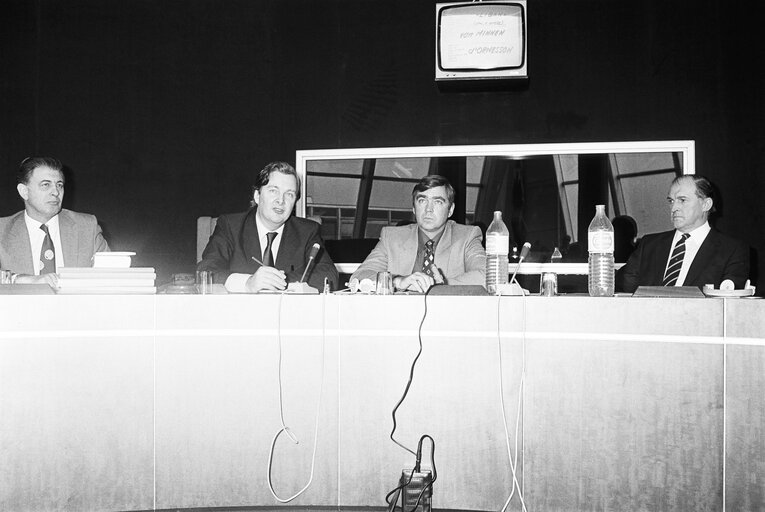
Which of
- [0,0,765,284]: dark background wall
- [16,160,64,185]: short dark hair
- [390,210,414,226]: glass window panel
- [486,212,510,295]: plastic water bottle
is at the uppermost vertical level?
[0,0,765,284]: dark background wall

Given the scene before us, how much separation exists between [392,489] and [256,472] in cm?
45

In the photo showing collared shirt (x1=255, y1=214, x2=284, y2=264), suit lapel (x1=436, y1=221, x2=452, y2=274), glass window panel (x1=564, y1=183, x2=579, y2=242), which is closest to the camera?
collared shirt (x1=255, y1=214, x2=284, y2=264)

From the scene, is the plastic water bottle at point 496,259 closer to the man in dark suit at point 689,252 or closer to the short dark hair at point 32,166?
the man in dark suit at point 689,252

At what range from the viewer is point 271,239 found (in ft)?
10.1

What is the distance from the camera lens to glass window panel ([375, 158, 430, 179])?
4.27 meters

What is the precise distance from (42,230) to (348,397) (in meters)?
1.93

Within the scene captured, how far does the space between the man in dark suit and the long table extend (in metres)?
1.15

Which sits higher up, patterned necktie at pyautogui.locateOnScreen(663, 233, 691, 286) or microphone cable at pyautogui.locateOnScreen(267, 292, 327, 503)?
patterned necktie at pyautogui.locateOnScreen(663, 233, 691, 286)

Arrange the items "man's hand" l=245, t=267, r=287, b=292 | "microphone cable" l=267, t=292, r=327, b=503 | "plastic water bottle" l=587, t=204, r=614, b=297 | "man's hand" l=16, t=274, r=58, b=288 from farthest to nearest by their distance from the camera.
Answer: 1. "man's hand" l=16, t=274, r=58, b=288
2. "man's hand" l=245, t=267, r=287, b=292
3. "plastic water bottle" l=587, t=204, r=614, b=297
4. "microphone cable" l=267, t=292, r=327, b=503

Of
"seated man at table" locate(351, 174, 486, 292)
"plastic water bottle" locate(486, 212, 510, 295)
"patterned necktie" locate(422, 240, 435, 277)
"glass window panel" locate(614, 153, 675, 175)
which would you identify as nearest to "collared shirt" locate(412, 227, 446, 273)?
"seated man at table" locate(351, 174, 486, 292)

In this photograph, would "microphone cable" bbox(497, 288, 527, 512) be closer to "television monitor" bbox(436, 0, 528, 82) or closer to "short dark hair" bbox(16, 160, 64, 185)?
"television monitor" bbox(436, 0, 528, 82)

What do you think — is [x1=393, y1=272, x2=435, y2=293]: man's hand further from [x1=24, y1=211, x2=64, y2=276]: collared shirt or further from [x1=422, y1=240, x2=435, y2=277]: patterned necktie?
[x1=24, y1=211, x2=64, y2=276]: collared shirt

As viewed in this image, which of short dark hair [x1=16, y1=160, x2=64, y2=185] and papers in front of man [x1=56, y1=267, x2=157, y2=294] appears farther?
short dark hair [x1=16, y1=160, x2=64, y2=185]

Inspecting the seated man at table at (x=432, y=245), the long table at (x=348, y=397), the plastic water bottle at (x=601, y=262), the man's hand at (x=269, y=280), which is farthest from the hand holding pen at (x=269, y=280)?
the plastic water bottle at (x=601, y=262)
